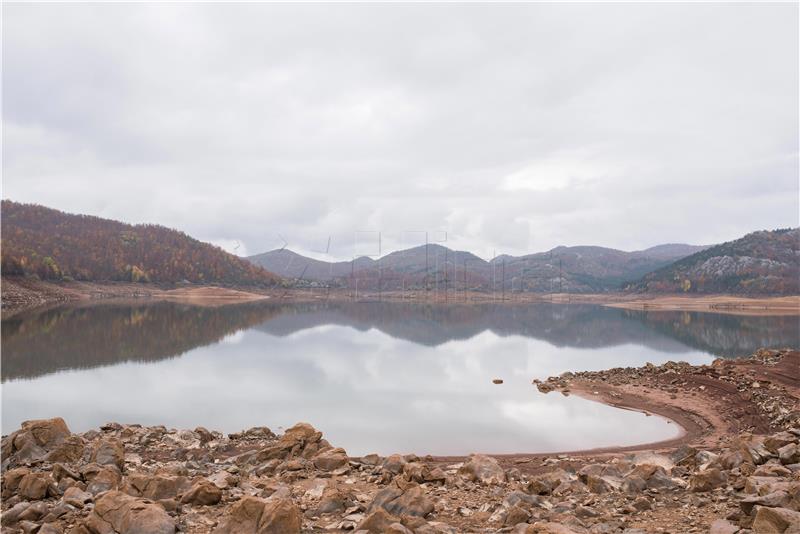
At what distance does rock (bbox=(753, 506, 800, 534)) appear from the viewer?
525cm

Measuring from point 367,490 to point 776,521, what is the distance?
561cm

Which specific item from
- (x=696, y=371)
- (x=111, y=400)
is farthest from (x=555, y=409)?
(x=111, y=400)

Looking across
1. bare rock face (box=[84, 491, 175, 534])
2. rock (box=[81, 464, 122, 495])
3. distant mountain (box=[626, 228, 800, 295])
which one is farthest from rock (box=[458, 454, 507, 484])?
distant mountain (box=[626, 228, 800, 295])

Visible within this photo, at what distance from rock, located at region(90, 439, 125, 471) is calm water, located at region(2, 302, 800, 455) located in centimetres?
520

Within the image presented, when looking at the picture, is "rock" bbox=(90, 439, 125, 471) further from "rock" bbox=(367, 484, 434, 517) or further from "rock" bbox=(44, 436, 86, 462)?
"rock" bbox=(367, 484, 434, 517)

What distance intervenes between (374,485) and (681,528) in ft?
15.3

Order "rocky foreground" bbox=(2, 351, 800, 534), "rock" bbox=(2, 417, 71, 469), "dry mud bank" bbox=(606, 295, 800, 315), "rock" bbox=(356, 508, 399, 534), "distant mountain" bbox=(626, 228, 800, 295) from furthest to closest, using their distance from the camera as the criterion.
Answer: "distant mountain" bbox=(626, 228, 800, 295), "dry mud bank" bbox=(606, 295, 800, 315), "rock" bbox=(2, 417, 71, 469), "rocky foreground" bbox=(2, 351, 800, 534), "rock" bbox=(356, 508, 399, 534)

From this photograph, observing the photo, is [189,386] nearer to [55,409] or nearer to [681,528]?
[55,409]

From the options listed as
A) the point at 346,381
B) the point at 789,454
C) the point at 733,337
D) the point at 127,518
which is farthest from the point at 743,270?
the point at 127,518

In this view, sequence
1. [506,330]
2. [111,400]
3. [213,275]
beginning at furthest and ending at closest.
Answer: [213,275] → [506,330] → [111,400]

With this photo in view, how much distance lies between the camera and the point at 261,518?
6.36 m

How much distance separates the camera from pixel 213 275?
149m

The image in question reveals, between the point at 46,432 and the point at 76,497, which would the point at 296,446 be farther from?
the point at 46,432

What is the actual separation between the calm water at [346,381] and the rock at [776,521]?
28.6 ft
